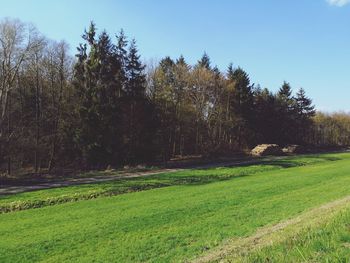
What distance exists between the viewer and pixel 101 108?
44188mm

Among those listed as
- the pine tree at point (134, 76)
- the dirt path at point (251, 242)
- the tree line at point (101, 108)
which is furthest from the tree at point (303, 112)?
the dirt path at point (251, 242)

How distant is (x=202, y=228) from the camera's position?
1526 cm

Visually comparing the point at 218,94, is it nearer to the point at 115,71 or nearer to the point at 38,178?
the point at 115,71

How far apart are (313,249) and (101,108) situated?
38.5 m

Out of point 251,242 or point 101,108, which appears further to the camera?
point 101,108

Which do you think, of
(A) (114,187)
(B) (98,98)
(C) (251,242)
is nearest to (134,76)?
(B) (98,98)

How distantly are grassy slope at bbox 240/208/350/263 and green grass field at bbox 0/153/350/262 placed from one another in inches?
15.8

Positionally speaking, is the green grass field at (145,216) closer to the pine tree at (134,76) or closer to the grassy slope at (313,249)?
the grassy slope at (313,249)

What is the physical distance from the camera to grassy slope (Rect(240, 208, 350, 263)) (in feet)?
21.3

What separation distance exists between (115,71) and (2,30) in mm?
11657

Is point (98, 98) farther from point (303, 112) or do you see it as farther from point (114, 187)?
point (303, 112)

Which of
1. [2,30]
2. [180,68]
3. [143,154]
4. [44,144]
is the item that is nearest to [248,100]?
[180,68]

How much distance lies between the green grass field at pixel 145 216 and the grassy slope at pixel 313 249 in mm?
402

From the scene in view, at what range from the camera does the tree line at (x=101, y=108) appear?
43344 millimetres
